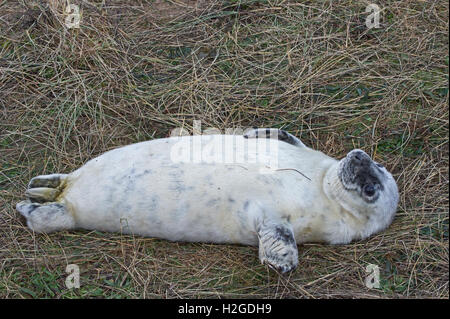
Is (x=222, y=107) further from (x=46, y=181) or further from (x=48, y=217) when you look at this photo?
(x=48, y=217)

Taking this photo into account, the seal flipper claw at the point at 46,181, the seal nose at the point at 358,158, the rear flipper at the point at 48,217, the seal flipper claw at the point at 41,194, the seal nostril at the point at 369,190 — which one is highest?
the seal nose at the point at 358,158

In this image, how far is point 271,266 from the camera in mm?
3059

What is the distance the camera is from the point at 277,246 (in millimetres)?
3053

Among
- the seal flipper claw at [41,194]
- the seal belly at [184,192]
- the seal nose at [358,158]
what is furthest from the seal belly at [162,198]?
the seal nose at [358,158]

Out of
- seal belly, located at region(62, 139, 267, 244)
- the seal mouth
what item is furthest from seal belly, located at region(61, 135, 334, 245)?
the seal mouth

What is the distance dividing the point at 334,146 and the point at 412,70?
0.96 meters

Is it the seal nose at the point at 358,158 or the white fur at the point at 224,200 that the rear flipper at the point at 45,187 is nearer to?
the white fur at the point at 224,200

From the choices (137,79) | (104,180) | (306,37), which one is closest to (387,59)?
(306,37)

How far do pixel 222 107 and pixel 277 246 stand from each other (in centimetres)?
158

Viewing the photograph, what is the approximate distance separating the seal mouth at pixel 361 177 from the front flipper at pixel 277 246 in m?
0.45

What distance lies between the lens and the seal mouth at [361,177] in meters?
3.21

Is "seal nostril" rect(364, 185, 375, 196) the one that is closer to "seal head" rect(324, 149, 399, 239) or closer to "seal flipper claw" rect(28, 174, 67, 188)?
"seal head" rect(324, 149, 399, 239)

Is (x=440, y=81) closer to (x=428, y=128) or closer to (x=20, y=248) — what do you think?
(x=428, y=128)

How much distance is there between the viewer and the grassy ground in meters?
3.24
